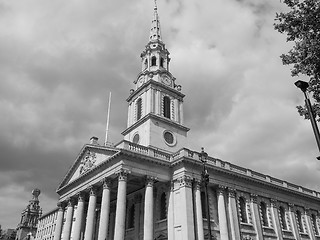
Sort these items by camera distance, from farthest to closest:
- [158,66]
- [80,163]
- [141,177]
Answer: [158,66]
[80,163]
[141,177]

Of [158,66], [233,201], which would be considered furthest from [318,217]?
[158,66]

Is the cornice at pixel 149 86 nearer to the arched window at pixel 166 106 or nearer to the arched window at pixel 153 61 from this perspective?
the arched window at pixel 166 106

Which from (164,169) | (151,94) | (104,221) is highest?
(151,94)

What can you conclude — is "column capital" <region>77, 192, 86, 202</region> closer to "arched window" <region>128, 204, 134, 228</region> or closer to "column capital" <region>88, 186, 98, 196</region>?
"column capital" <region>88, 186, 98, 196</region>

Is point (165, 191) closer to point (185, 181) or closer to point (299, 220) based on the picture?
point (185, 181)

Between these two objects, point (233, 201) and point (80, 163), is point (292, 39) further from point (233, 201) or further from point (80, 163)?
point (80, 163)

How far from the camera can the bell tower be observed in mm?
40219

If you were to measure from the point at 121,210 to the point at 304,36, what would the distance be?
66.2 feet

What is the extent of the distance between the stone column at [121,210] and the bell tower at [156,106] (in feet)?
31.5

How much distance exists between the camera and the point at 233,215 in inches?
1297

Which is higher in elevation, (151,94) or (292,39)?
(151,94)

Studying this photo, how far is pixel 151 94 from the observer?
42625 millimetres

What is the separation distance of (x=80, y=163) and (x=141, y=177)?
9987 mm

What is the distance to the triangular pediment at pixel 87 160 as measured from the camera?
3212 cm
